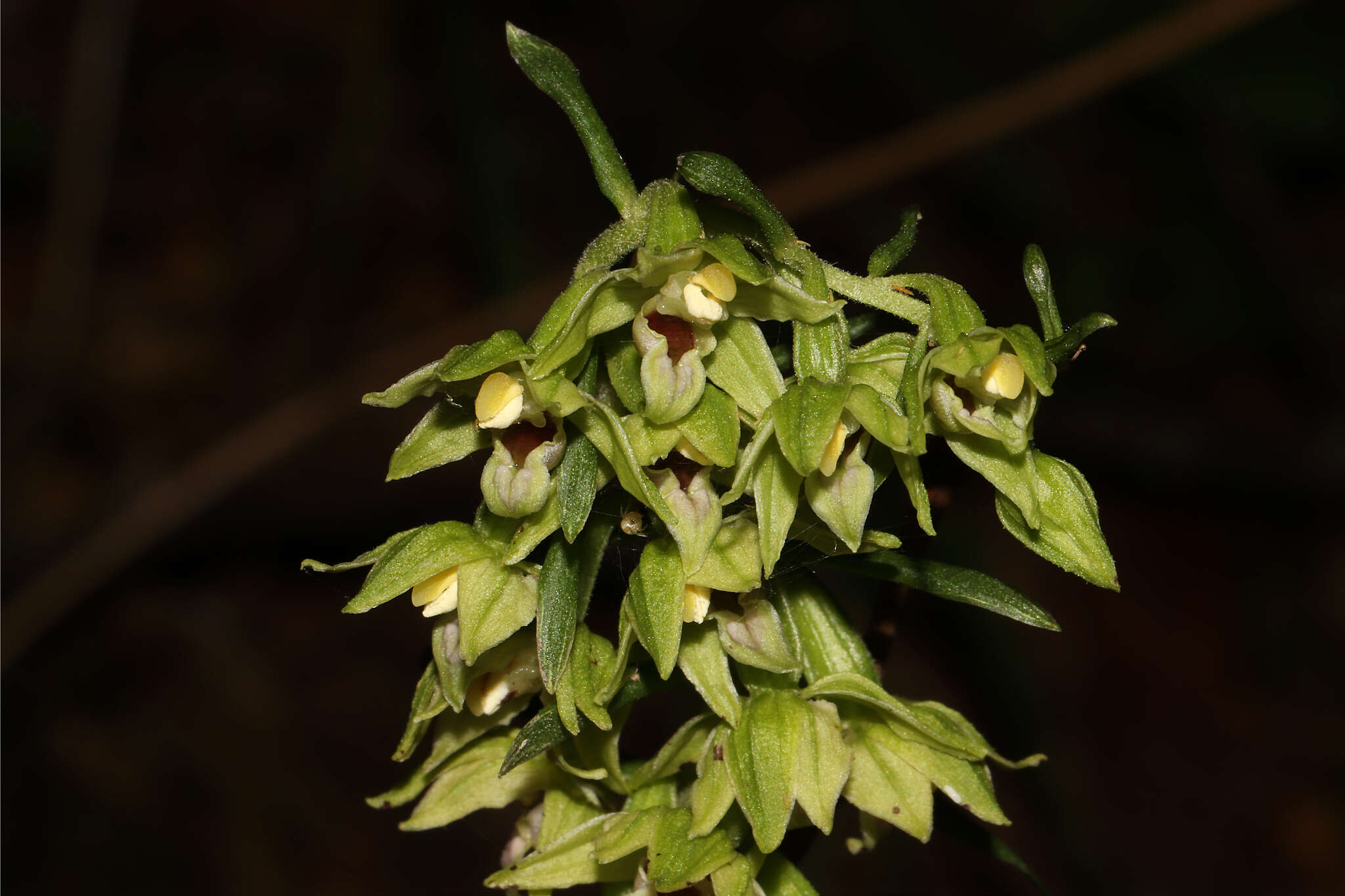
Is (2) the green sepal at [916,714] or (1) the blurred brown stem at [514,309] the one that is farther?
(1) the blurred brown stem at [514,309]

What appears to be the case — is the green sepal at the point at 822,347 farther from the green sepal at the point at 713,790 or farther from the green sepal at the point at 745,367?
the green sepal at the point at 713,790

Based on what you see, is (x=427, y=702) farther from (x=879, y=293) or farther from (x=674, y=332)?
(x=879, y=293)

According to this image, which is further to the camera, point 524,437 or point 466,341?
point 466,341

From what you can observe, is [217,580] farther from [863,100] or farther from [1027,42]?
[1027,42]

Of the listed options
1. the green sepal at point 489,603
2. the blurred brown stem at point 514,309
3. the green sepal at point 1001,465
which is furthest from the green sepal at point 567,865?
the blurred brown stem at point 514,309

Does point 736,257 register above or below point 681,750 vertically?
above

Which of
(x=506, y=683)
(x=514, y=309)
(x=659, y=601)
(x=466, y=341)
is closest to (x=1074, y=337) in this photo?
(x=659, y=601)
